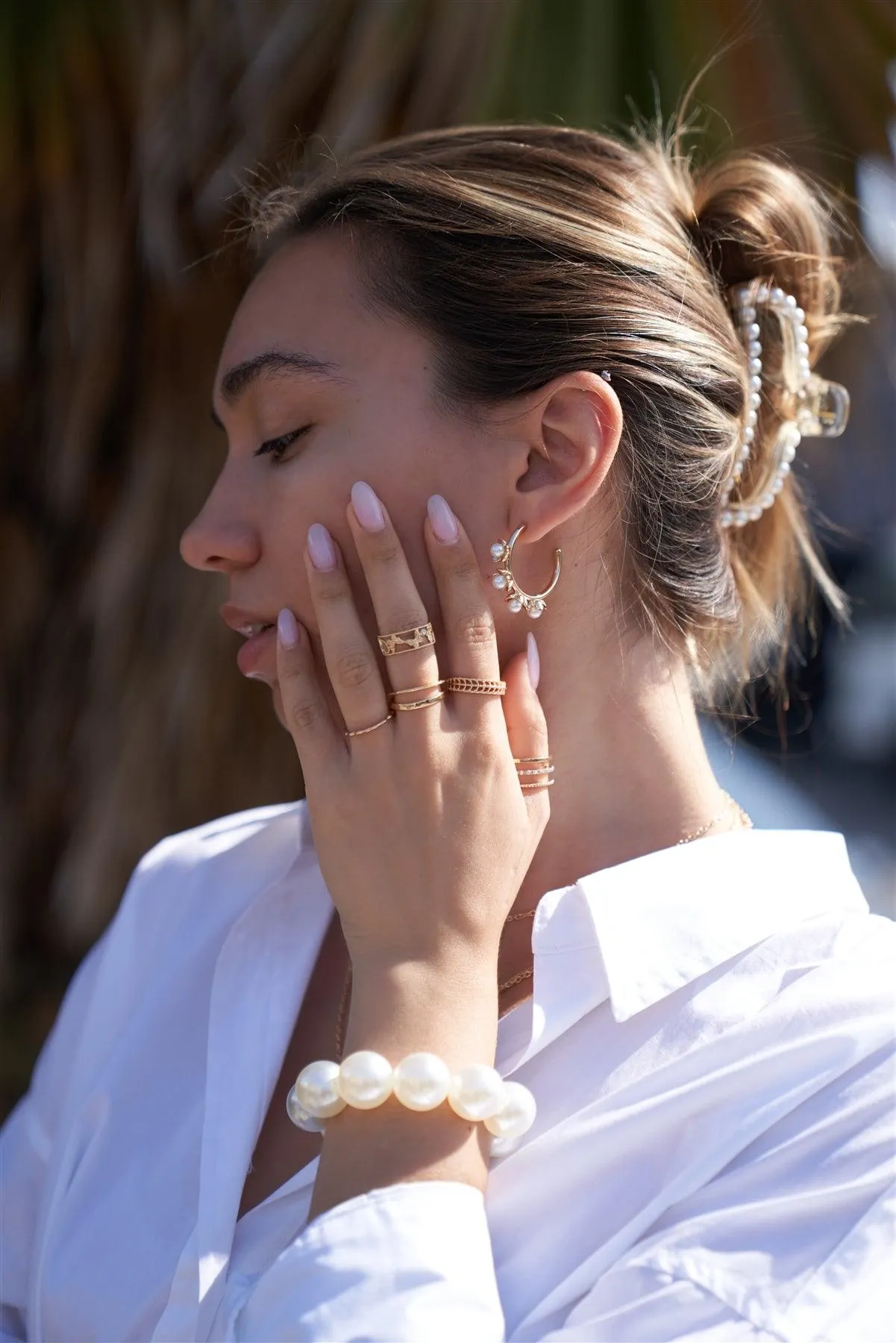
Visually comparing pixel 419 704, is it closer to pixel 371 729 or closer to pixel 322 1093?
pixel 371 729

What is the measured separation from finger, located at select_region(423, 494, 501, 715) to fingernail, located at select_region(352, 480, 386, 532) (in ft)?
0.20

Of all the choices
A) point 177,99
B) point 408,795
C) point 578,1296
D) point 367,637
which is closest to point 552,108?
point 177,99

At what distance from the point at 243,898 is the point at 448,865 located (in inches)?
22.1

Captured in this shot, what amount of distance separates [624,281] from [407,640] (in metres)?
0.57

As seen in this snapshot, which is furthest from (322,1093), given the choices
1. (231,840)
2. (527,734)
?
(231,840)

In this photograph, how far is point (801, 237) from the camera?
1753 millimetres

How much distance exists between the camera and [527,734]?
1.43 metres

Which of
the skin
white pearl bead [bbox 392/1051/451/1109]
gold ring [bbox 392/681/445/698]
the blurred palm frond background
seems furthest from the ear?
the blurred palm frond background

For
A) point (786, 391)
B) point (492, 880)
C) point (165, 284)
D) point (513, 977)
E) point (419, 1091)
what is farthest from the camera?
point (165, 284)

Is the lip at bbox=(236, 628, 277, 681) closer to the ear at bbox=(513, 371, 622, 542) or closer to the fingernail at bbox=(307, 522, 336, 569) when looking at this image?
the fingernail at bbox=(307, 522, 336, 569)

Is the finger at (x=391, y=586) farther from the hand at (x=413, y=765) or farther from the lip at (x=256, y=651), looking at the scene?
the lip at (x=256, y=651)

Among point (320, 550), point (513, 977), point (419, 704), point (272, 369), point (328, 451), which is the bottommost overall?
point (513, 977)

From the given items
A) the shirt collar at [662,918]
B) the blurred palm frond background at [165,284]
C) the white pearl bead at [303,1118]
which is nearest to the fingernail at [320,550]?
the shirt collar at [662,918]

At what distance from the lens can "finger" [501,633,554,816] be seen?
1.42 metres
